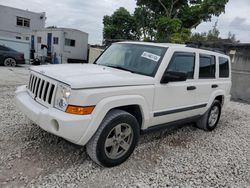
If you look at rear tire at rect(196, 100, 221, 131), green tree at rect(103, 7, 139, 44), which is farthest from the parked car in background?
rear tire at rect(196, 100, 221, 131)

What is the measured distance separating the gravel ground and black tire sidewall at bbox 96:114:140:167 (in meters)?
0.10

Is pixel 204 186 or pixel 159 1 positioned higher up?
pixel 159 1

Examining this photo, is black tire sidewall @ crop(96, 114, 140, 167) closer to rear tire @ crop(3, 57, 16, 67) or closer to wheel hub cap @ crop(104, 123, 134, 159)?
wheel hub cap @ crop(104, 123, 134, 159)

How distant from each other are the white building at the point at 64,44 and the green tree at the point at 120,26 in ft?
10.5

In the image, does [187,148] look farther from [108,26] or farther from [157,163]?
[108,26]

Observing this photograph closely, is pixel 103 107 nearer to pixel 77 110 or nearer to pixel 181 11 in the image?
pixel 77 110

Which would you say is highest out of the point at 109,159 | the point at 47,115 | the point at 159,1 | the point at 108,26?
the point at 159,1

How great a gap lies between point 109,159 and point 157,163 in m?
0.79

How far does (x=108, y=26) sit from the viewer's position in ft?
80.8

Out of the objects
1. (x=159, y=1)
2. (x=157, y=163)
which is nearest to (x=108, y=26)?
(x=159, y=1)

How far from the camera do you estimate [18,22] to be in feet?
96.0

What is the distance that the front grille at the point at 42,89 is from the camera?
9.97ft

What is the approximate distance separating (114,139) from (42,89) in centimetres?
118

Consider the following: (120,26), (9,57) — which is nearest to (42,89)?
(9,57)
